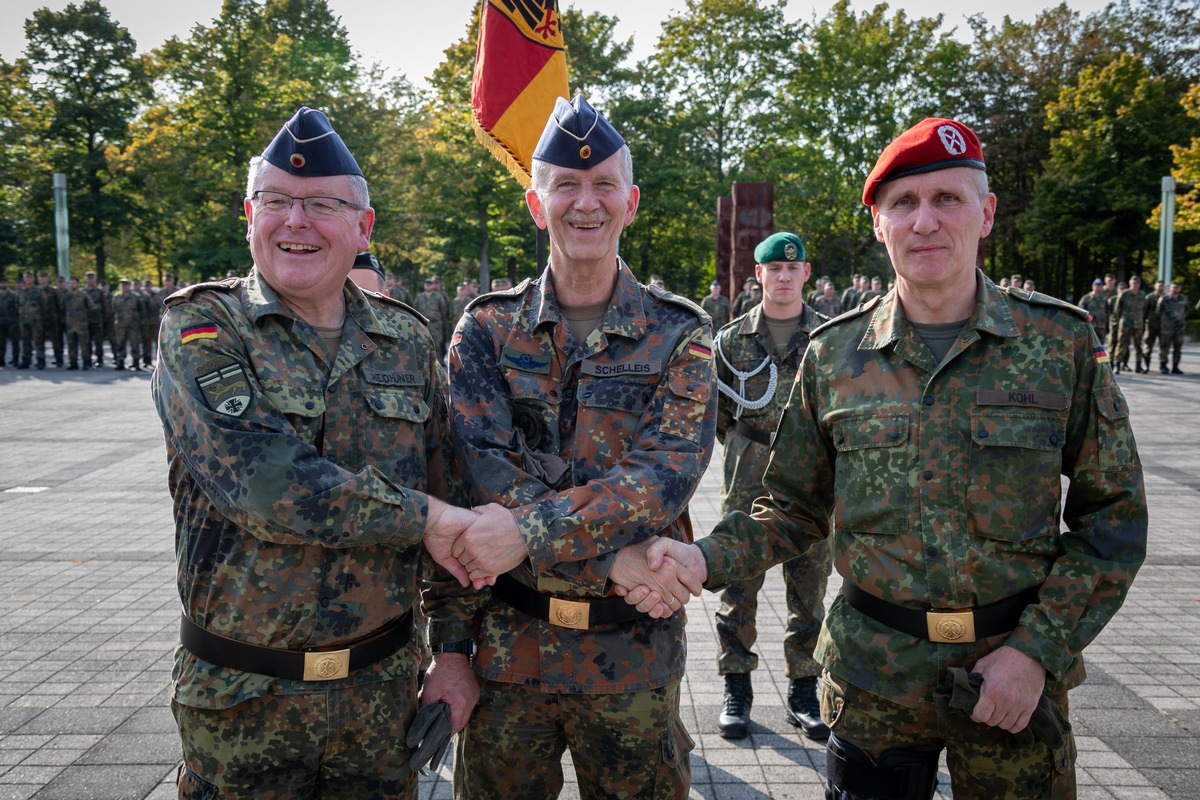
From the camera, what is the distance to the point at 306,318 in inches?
103

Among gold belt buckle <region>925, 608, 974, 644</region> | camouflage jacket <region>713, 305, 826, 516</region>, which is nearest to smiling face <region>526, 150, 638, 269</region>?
gold belt buckle <region>925, 608, 974, 644</region>

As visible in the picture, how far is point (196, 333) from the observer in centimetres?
233

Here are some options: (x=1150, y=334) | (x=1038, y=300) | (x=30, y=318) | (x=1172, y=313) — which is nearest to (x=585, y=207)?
(x=1038, y=300)

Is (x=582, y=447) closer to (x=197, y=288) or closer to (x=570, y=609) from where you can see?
(x=570, y=609)

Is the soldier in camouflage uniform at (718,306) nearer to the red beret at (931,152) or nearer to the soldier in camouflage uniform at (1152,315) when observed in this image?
the soldier in camouflage uniform at (1152,315)

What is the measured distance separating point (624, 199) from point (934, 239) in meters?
0.92

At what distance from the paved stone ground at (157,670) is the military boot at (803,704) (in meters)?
0.08

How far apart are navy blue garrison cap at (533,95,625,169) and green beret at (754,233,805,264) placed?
2.47 meters

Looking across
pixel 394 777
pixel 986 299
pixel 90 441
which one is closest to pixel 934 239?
pixel 986 299

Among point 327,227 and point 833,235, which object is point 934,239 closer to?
point 327,227

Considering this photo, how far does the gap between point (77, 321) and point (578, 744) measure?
81.2ft

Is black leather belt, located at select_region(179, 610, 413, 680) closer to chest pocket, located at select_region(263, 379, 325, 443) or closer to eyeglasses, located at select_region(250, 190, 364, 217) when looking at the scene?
chest pocket, located at select_region(263, 379, 325, 443)

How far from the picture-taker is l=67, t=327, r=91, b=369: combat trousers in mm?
23078

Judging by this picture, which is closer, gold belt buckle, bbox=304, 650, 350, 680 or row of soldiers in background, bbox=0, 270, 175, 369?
gold belt buckle, bbox=304, 650, 350, 680
